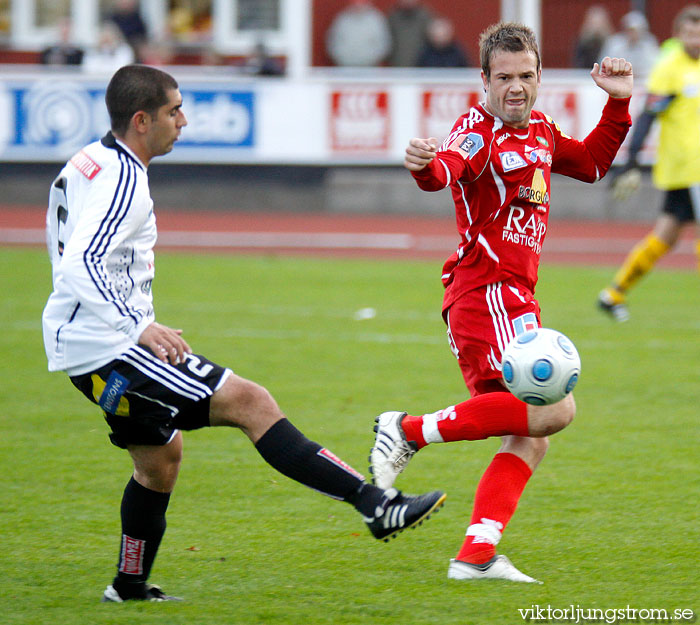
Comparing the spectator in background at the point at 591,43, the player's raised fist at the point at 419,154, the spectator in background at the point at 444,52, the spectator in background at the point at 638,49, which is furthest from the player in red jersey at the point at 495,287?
the spectator in background at the point at 591,43

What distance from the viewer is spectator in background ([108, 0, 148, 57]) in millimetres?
20141

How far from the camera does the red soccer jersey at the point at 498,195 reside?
12.8 feet

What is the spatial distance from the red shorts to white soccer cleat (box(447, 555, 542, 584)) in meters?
0.59

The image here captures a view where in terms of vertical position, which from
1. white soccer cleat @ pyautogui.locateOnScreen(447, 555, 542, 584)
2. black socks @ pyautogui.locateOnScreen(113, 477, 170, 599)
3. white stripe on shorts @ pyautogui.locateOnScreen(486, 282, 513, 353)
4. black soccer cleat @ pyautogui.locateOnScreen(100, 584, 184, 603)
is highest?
white stripe on shorts @ pyautogui.locateOnScreen(486, 282, 513, 353)

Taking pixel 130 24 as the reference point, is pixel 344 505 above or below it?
below

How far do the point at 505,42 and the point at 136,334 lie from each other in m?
1.56

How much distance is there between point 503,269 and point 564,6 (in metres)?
20.2

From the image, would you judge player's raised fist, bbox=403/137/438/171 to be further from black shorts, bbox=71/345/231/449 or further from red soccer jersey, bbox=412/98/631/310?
black shorts, bbox=71/345/231/449

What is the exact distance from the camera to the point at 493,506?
4004mm

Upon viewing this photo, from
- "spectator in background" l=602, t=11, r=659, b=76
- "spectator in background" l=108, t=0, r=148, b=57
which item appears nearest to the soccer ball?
"spectator in background" l=602, t=11, r=659, b=76

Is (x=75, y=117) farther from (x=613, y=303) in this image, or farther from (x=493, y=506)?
(x=493, y=506)

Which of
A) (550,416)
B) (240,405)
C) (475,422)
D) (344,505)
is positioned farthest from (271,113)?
(240,405)

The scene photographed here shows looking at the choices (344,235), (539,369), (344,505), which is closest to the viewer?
(539,369)

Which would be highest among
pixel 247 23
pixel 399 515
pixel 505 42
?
pixel 247 23
